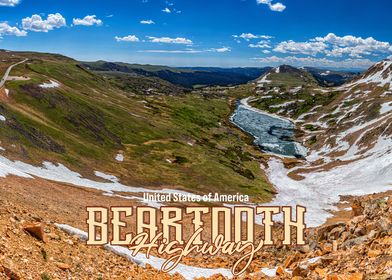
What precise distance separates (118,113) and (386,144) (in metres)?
106

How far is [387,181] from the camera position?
10888 centimetres

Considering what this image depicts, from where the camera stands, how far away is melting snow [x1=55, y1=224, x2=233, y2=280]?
1051 inches

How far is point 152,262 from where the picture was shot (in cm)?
2745

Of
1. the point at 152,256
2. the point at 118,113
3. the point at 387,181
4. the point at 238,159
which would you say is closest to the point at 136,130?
the point at 118,113

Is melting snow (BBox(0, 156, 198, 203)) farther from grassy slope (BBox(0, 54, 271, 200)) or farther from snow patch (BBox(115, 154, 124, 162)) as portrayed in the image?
snow patch (BBox(115, 154, 124, 162))

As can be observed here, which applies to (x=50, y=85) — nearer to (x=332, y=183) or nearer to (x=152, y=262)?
(x=332, y=183)

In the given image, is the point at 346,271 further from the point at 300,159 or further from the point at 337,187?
the point at 300,159

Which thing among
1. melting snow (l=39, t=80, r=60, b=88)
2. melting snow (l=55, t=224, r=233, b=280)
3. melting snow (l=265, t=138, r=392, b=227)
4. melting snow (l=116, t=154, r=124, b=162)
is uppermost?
melting snow (l=39, t=80, r=60, b=88)

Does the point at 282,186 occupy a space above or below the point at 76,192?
below

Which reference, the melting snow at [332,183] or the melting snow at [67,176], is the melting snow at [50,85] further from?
the melting snow at [332,183]

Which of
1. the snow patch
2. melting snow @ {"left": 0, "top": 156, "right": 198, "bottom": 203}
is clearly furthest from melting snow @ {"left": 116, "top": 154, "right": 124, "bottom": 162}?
melting snow @ {"left": 0, "top": 156, "right": 198, "bottom": 203}

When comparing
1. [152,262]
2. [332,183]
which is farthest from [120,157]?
[152,262]

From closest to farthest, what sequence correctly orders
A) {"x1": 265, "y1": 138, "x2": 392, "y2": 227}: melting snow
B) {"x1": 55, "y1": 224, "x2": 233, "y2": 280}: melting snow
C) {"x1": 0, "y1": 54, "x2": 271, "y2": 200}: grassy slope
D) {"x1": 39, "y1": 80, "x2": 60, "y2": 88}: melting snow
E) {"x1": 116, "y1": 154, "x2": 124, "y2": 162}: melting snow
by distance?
1. {"x1": 55, "y1": 224, "x2": 233, "y2": 280}: melting snow
2. {"x1": 0, "y1": 54, "x2": 271, "y2": 200}: grassy slope
3. {"x1": 265, "y1": 138, "x2": 392, "y2": 227}: melting snow
4. {"x1": 116, "y1": 154, "x2": 124, "y2": 162}: melting snow
5. {"x1": 39, "y1": 80, "x2": 60, "y2": 88}: melting snow

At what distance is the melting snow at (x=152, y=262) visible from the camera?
26702 millimetres
